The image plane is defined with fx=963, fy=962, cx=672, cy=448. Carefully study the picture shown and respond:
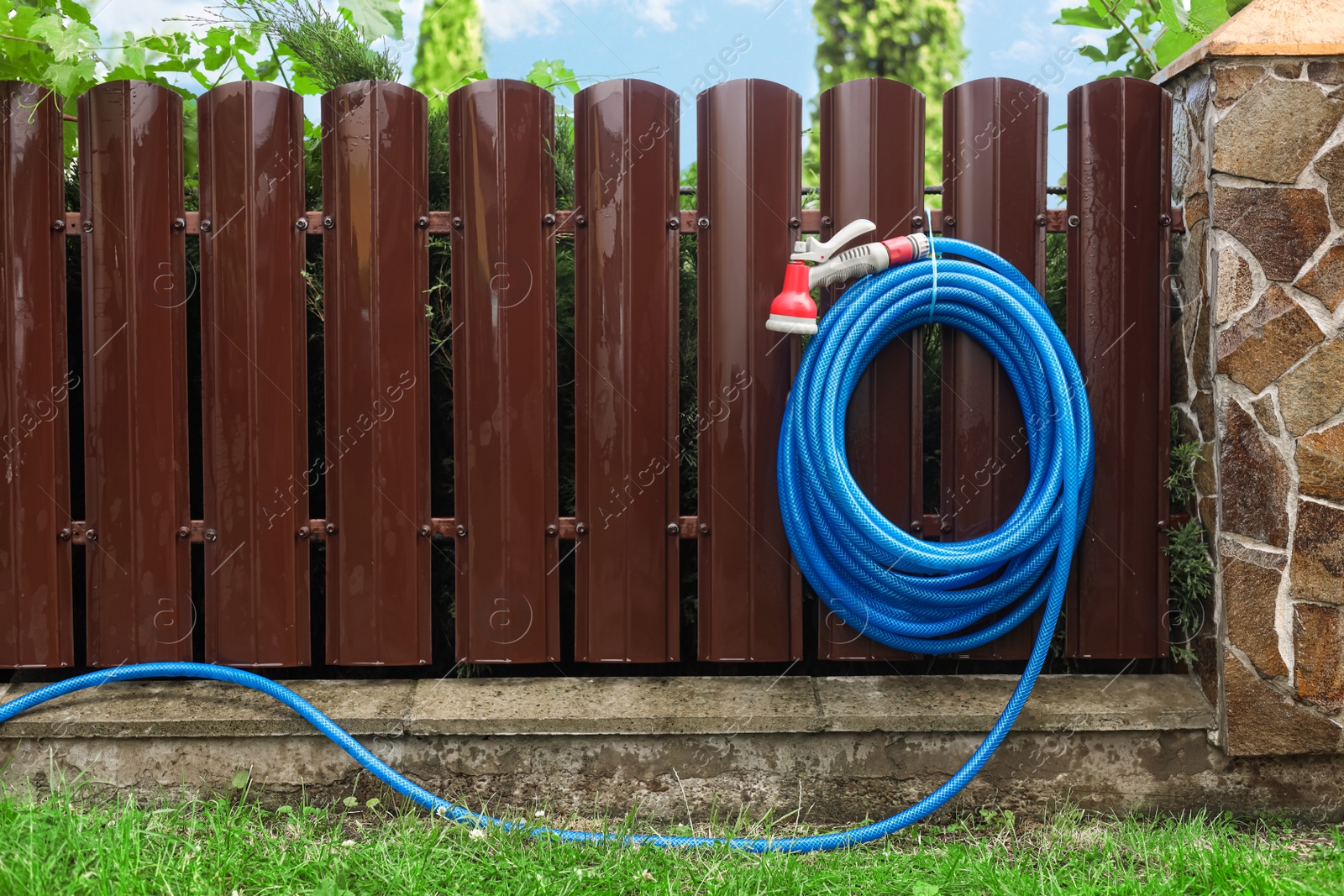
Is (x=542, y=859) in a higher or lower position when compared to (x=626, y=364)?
lower

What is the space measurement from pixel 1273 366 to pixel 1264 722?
3.37 ft

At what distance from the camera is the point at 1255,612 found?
2771mm

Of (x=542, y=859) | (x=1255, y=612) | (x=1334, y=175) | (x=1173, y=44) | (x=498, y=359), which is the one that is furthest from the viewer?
(x=1173, y=44)

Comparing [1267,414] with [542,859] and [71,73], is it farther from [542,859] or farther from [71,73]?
[71,73]

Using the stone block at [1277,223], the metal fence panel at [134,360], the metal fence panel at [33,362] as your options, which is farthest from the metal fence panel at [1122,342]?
the metal fence panel at [33,362]

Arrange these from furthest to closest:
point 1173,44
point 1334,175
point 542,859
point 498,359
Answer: point 1173,44
point 498,359
point 1334,175
point 542,859

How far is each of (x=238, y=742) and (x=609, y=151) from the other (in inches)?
80.8

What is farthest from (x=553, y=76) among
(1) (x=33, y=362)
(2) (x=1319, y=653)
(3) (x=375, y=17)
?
(2) (x=1319, y=653)

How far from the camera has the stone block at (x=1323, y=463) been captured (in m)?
2.70

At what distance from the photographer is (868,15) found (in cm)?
816

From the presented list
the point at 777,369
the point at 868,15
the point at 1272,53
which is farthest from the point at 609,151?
the point at 868,15

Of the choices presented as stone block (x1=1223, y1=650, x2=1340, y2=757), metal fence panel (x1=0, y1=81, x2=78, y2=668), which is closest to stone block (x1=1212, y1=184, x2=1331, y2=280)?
stone block (x1=1223, y1=650, x2=1340, y2=757)

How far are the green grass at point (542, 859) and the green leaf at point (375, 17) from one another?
232 cm

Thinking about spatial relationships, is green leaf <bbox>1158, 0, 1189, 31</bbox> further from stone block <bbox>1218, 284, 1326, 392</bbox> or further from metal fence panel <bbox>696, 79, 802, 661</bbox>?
metal fence panel <bbox>696, 79, 802, 661</bbox>
